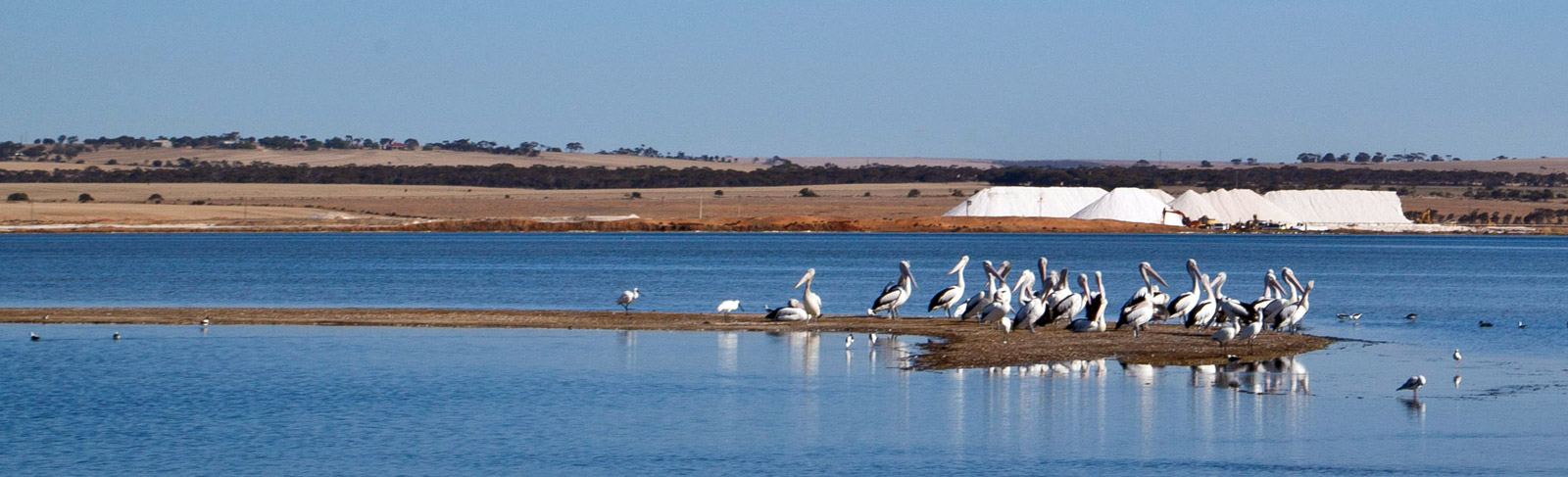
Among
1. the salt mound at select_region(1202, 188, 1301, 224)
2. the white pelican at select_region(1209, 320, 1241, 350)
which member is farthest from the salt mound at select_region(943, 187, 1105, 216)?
the white pelican at select_region(1209, 320, 1241, 350)

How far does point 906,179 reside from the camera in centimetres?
14138

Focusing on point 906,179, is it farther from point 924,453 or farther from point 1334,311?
point 924,453

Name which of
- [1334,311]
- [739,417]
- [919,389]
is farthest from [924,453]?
[1334,311]

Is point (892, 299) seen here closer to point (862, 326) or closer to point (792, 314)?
point (862, 326)

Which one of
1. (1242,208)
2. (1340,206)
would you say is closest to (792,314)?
(1242,208)

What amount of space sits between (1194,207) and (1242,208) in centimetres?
364

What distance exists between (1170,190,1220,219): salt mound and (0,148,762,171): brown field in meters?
58.1

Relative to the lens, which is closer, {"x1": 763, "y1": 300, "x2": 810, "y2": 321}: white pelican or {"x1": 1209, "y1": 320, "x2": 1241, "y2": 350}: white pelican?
{"x1": 1209, "y1": 320, "x2": 1241, "y2": 350}: white pelican

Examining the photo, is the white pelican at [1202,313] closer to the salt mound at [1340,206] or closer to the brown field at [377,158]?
the salt mound at [1340,206]

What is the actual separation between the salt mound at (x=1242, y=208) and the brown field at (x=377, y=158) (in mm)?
57898

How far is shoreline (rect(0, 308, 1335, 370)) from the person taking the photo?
1606cm

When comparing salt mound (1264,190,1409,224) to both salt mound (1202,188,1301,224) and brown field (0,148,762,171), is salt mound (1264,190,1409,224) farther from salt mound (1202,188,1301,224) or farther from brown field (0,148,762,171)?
brown field (0,148,762,171)

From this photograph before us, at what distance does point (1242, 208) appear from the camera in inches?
3937

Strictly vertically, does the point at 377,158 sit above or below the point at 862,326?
above
